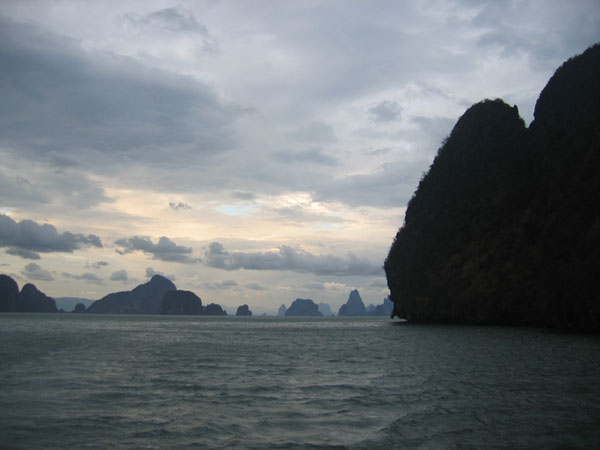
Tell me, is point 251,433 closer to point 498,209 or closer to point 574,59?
point 498,209

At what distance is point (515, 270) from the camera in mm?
92000

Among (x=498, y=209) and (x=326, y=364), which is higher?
(x=498, y=209)

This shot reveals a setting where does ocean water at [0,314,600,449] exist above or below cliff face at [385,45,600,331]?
below

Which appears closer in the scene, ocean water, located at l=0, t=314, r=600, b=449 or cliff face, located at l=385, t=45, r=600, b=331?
ocean water, located at l=0, t=314, r=600, b=449

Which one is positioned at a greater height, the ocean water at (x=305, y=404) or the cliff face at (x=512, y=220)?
the cliff face at (x=512, y=220)

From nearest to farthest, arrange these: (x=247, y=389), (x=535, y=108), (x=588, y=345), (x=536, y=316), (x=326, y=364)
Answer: (x=247, y=389) → (x=326, y=364) → (x=588, y=345) → (x=536, y=316) → (x=535, y=108)

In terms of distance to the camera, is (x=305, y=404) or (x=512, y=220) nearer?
(x=305, y=404)

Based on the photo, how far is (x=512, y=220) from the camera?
9844 cm

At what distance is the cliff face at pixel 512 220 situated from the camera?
7069cm

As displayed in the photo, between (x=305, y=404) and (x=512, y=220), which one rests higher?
(x=512, y=220)

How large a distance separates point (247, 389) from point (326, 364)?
36.6ft

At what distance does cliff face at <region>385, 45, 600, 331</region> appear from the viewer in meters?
70.7

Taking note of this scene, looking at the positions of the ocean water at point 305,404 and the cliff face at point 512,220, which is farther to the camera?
the cliff face at point 512,220

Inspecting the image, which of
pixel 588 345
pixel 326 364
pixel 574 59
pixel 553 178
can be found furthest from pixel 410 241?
pixel 326 364
